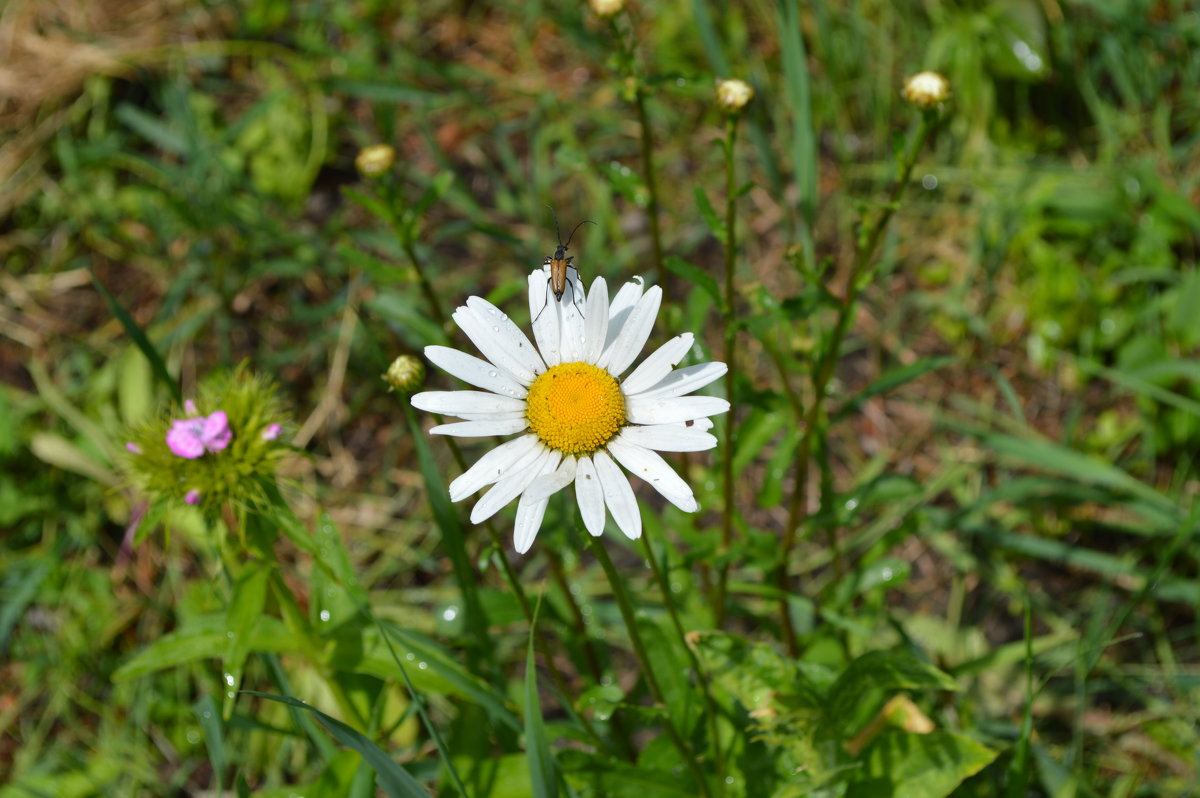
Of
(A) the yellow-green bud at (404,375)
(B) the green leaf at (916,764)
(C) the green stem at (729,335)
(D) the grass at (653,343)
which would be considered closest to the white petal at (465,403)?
(A) the yellow-green bud at (404,375)

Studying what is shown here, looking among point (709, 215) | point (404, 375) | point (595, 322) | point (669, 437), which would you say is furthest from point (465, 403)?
point (709, 215)

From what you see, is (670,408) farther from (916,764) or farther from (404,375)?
(916,764)

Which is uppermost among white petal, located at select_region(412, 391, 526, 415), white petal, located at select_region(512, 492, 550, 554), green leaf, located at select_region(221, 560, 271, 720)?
white petal, located at select_region(412, 391, 526, 415)

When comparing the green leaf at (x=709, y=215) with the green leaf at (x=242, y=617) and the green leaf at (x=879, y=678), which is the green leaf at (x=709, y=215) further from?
the green leaf at (x=242, y=617)

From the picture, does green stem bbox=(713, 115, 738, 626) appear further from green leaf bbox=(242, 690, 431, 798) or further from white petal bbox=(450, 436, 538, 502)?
green leaf bbox=(242, 690, 431, 798)

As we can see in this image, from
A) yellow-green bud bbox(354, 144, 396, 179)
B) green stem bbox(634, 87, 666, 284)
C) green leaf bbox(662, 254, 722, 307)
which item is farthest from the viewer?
yellow-green bud bbox(354, 144, 396, 179)

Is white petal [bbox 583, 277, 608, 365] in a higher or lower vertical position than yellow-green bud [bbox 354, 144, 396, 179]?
lower

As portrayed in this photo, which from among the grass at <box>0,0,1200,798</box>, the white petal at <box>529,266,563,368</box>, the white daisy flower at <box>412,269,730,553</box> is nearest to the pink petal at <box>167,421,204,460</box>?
the grass at <box>0,0,1200,798</box>
